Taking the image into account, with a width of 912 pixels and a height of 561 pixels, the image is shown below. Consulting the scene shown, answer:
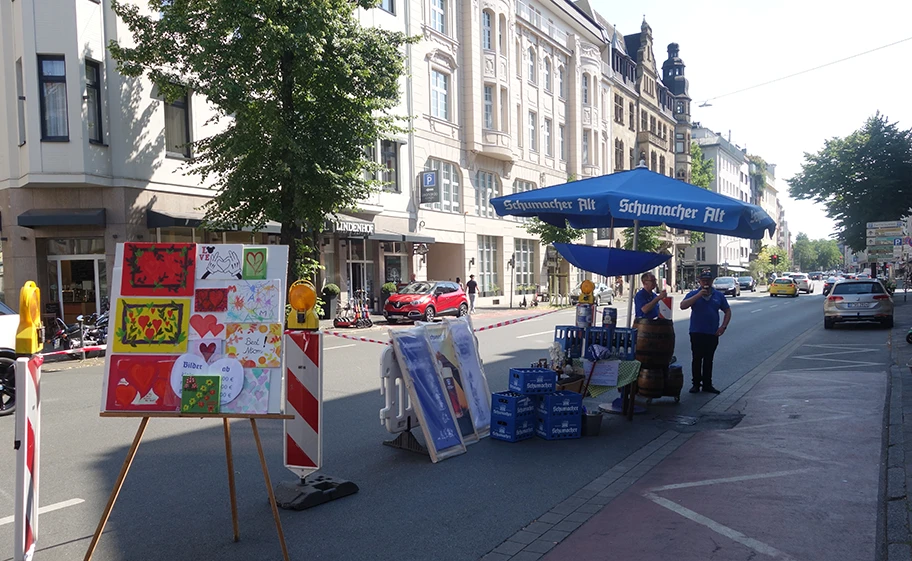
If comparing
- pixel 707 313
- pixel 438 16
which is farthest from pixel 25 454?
pixel 438 16

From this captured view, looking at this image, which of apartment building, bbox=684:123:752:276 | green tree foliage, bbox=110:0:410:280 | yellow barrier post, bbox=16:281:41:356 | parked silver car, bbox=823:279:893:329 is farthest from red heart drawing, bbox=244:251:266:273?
apartment building, bbox=684:123:752:276

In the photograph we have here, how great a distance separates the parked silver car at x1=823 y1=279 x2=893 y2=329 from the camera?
20.4 metres

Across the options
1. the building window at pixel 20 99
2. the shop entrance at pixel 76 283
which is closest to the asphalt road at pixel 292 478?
the shop entrance at pixel 76 283

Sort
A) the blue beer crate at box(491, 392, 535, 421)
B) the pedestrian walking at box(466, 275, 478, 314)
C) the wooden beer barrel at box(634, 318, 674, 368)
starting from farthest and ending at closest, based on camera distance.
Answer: the pedestrian walking at box(466, 275, 478, 314), the wooden beer barrel at box(634, 318, 674, 368), the blue beer crate at box(491, 392, 535, 421)

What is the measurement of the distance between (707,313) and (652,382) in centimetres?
141

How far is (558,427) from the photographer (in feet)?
24.2

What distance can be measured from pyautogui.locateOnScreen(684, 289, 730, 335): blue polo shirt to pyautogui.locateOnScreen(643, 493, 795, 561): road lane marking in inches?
184

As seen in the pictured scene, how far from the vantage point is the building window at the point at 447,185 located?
3350cm

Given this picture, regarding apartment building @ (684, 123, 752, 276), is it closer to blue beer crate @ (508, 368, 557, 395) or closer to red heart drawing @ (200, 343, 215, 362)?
blue beer crate @ (508, 368, 557, 395)

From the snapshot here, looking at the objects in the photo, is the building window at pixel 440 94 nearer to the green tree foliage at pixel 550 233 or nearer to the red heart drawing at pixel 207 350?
the green tree foliage at pixel 550 233

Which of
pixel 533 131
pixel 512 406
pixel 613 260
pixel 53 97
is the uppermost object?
pixel 533 131

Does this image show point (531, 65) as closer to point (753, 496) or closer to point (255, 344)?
point (753, 496)

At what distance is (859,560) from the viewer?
4.19 metres

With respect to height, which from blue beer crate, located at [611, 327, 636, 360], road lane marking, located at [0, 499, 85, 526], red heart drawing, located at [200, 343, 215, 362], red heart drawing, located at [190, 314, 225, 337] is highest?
red heart drawing, located at [190, 314, 225, 337]
